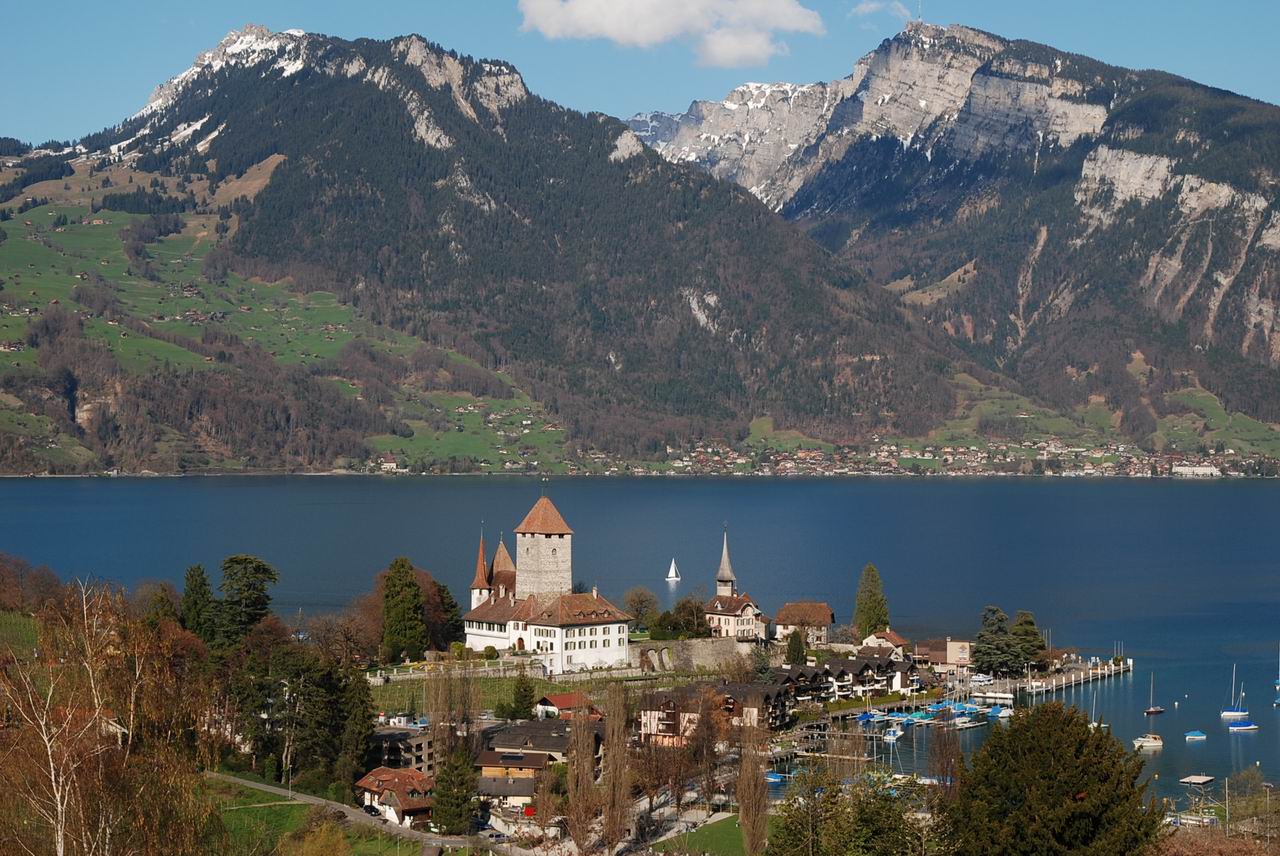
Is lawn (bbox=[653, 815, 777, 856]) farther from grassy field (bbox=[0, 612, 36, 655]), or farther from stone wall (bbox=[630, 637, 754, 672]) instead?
stone wall (bbox=[630, 637, 754, 672])

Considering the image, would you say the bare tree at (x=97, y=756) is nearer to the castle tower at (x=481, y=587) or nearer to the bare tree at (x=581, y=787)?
the bare tree at (x=581, y=787)

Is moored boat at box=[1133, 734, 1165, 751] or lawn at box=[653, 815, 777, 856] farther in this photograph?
moored boat at box=[1133, 734, 1165, 751]

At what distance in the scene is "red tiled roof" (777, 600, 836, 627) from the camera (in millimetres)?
95625

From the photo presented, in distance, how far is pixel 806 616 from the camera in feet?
315

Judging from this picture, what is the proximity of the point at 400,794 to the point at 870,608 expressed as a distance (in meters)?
47.0

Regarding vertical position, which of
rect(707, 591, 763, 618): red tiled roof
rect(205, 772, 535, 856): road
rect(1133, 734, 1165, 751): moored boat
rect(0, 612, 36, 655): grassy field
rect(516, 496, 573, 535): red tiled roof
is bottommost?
rect(1133, 734, 1165, 751): moored boat

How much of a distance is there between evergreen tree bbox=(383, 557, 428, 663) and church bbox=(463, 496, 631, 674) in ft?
10.4

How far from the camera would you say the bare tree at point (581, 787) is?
5091cm

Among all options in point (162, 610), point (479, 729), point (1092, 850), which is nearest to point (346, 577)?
Result: point (162, 610)

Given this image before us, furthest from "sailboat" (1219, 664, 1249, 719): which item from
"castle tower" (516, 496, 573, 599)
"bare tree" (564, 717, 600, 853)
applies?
"bare tree" (564, 717, 600, 853)

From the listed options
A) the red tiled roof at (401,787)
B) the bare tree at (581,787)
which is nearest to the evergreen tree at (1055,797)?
the bare tree at (581,787)

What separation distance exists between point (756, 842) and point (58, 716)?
2865 centimetres

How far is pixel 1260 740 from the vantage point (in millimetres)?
77875

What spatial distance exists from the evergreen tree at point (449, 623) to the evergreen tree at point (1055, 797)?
4749 cm
